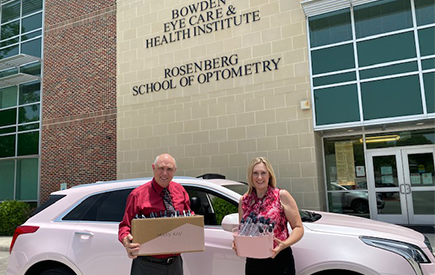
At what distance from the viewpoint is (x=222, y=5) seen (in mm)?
11852

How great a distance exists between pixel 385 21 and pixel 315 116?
3.33m

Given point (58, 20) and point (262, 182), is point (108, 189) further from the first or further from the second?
point (58, 20)

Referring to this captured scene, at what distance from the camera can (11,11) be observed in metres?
16.7

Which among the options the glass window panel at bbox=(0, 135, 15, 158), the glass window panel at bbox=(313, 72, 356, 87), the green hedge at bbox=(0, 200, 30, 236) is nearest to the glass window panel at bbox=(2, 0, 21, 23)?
the glass window panel at bbox=(0, 135, 15, 158)

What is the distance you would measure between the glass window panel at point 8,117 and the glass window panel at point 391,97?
14.6 m

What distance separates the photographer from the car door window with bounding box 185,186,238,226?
3639mm

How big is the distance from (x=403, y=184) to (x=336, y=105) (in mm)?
3083

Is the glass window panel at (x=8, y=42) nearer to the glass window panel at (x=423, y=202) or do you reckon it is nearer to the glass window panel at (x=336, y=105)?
the glass window panel at (x=336, y=105)

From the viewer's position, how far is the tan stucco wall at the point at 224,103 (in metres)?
10.4

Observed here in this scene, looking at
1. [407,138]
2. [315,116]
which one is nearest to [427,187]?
[407,138]

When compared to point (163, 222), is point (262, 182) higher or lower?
higher

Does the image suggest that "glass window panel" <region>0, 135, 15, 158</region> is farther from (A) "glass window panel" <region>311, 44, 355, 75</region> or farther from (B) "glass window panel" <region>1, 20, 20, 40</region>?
(A) "glass window panel" <region>311, 44, 355, 75</region>

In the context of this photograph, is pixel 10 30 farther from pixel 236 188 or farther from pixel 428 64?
pixel 428 64

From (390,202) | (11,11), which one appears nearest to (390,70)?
(390,202)
